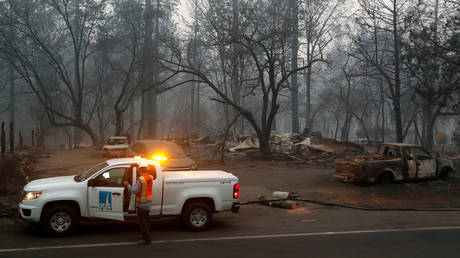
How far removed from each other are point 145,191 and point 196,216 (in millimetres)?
1614

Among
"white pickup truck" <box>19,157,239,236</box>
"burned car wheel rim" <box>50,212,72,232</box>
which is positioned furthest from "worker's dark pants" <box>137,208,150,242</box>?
"burned car wheel rim" <box>50,212,72,232</box>

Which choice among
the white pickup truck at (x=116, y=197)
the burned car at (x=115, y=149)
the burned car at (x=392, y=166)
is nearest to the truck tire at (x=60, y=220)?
the white pickup truck at (x=116, y=197)

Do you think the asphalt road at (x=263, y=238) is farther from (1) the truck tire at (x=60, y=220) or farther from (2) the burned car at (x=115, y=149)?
(2) the burned car at (x=115, y=149)

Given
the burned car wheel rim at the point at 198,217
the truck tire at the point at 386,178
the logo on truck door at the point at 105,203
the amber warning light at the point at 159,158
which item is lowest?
the burned car wheel rim at the point at 198,217

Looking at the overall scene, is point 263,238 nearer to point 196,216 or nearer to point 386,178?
point 196,216

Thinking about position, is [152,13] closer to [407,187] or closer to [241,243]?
[407,187]

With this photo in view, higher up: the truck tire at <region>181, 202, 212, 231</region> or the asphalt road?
the truck tire at <region>181, 202, 212, 231</region>

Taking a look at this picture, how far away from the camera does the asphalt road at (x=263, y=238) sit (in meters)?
7.04

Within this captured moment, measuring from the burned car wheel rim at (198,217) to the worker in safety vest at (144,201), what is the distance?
1.33 meters

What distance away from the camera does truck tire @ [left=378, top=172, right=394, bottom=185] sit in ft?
50.4

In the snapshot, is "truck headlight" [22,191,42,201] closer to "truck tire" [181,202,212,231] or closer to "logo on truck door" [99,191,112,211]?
"logo on truck door" [99,191,112,211]

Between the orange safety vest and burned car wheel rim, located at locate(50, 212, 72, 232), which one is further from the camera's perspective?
burned car wheel rim, located at locate(50, 212, 72, 232)

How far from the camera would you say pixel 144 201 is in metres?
7.62

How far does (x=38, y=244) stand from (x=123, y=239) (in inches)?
61.3
